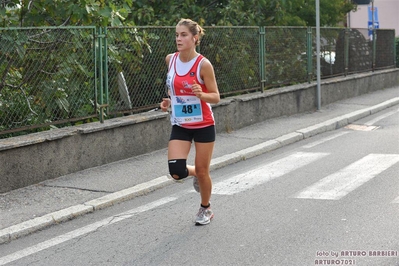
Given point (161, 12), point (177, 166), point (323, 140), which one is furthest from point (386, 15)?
point (177, 166)

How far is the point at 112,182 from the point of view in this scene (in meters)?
8.91

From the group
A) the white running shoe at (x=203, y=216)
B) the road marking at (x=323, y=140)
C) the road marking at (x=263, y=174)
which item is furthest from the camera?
the road marking at (x=323, y=140)

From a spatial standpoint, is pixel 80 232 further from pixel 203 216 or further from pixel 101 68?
pixel 101 68

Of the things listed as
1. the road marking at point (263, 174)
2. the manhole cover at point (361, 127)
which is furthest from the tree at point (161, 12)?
the manhole cover at point (361, 127)

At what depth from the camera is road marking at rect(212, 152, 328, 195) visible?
875 cm

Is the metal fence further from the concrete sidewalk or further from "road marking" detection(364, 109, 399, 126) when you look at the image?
"road marking" detection(364, 109, 399, 126)

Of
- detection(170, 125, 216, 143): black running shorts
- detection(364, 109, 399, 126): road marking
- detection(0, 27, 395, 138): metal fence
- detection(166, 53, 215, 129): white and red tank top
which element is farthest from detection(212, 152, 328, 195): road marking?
detection(364, 109, 399, 126): road marking

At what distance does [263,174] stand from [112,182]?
1852 mm

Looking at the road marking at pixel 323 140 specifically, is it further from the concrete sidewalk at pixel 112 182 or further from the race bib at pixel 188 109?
the race bib at pixel 188 109

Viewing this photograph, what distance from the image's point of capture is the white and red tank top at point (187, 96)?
6.80 metres

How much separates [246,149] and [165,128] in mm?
1168

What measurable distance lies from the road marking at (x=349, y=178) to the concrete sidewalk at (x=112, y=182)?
1579mm

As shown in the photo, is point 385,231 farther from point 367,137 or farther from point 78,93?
point 367,137

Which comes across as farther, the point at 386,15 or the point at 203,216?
the point at 386,15
